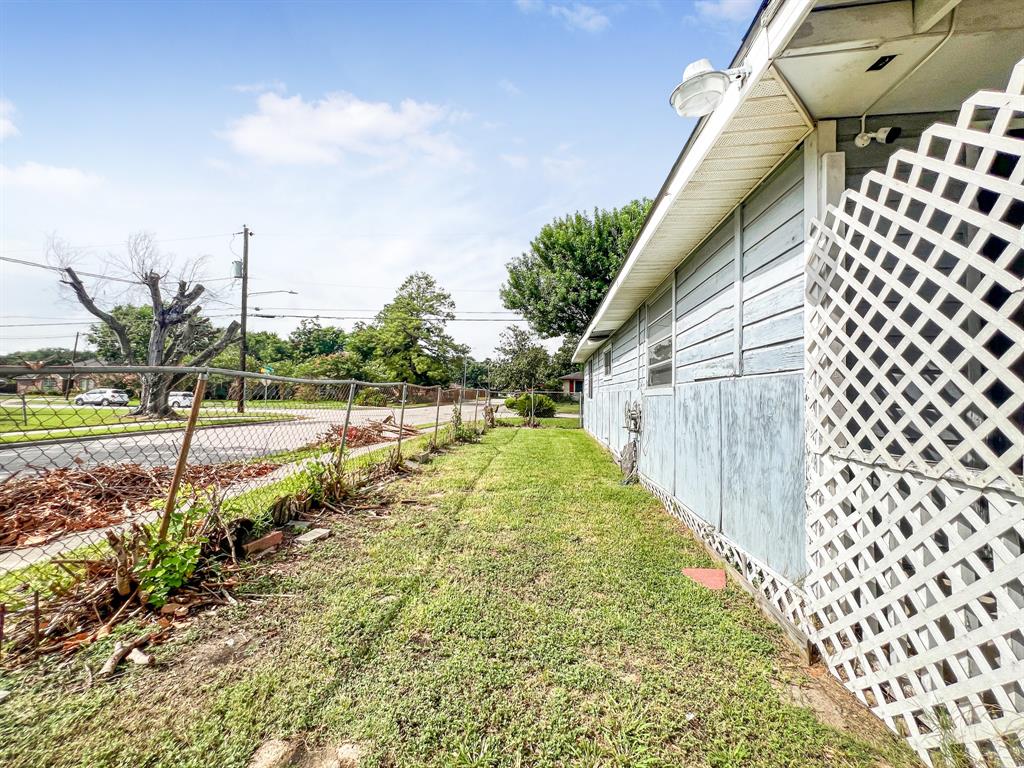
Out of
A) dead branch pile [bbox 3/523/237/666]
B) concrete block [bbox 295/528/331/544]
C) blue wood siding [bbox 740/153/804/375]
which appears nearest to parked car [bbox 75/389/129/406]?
dead branch pile [bbox 3/523/237/666]

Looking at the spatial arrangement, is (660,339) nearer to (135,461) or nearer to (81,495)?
(135,461)

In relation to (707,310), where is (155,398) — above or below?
below

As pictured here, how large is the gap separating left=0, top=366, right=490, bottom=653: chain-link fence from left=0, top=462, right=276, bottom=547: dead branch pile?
0.04ft

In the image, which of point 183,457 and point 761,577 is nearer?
point 183,457

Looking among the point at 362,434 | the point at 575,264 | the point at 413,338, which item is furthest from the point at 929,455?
the point at 413,338

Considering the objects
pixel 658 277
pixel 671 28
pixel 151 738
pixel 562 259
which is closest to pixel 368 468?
pixel 151 738

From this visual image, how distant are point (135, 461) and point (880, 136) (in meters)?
5.10

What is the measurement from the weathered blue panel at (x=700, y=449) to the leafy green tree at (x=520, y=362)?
2340 centimetres

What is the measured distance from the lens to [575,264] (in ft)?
66.8

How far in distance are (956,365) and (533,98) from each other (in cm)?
661

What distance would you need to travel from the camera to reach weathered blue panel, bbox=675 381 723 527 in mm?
3367

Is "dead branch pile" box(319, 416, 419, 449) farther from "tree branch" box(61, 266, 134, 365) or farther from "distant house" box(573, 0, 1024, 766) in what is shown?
"tree branch" box(61, 266, 134, 365)

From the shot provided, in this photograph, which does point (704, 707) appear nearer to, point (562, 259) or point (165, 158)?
point (165, 158)

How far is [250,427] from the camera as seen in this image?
3.56 metres
